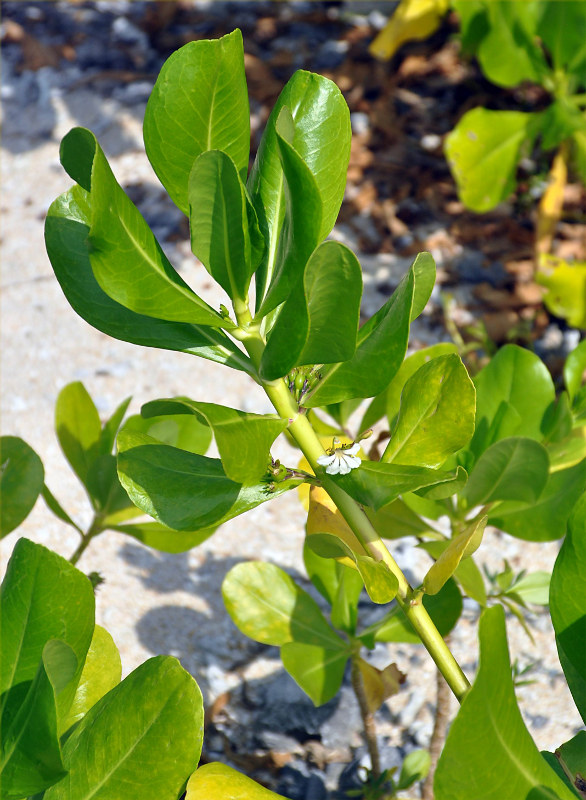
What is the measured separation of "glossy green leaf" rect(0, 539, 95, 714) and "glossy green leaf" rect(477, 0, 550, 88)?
6.84 ft

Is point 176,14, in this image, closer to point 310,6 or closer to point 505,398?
point 310,6

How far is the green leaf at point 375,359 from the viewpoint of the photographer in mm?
706

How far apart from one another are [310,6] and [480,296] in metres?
1.53

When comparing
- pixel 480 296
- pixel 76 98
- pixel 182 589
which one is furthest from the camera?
pixel 76 98

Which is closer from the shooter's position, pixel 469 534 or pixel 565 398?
pixel 469 534

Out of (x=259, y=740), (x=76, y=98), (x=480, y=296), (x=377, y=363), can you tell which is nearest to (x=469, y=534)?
(x=377, y=363)

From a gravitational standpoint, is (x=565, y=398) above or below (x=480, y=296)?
above

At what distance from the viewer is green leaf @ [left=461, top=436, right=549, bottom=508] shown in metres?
0.82

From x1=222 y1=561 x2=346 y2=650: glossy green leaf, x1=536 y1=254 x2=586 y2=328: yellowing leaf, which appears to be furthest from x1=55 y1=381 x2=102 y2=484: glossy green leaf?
x1=536 y1=254 x2=586 y2=328: yellowing leaf

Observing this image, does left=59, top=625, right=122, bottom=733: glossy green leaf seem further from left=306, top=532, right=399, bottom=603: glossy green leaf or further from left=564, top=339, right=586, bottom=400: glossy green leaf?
left=564, top=339, right=586, bottom=400: glossy green leaf

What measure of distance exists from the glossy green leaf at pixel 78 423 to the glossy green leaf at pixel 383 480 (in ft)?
1.87

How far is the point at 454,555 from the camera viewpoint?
73cm

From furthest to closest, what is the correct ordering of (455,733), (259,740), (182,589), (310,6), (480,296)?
(310,6) → (480,296) → (182,589) → (259,740) → (455,733)

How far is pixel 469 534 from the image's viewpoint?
721 millimetres
